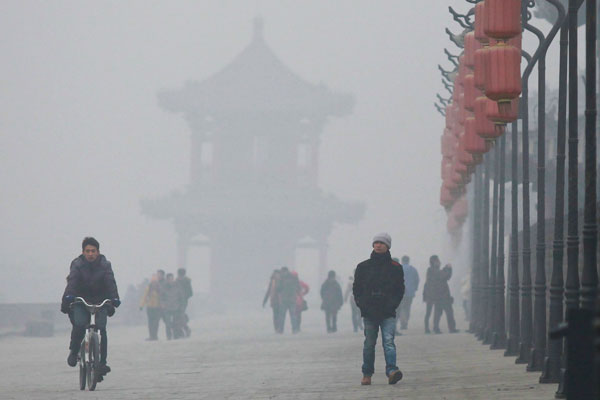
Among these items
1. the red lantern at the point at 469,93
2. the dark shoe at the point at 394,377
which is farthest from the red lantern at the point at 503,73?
the red lantern at the point at 469,93

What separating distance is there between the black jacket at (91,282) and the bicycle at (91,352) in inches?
4.4

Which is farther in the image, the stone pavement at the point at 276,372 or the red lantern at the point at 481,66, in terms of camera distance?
the red lantern at the point at 481,66

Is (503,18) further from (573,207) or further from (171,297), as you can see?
(171,297)

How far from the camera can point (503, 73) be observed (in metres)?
13.1

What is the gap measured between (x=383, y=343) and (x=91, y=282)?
2640 millimetres

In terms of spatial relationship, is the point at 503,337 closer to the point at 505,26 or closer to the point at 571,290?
the point at 505,26

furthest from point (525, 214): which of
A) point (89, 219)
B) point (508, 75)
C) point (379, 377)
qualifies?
point (89, 219)

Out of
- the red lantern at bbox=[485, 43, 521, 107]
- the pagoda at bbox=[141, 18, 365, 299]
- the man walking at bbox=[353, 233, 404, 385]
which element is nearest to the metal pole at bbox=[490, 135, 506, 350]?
the red lantern at bbox=[485, 43, 521, 107]

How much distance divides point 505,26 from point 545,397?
4.06m

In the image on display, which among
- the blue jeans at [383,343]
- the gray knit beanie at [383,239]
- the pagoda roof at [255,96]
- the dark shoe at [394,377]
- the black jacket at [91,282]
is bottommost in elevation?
the dark shoe at [394,377]

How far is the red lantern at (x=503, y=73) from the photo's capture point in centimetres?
1305

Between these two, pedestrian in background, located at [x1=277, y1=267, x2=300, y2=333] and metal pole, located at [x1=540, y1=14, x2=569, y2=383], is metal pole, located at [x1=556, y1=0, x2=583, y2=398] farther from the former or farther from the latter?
pedestrian in background, located at [x1=277, y1=267, x2=300, y2=333]

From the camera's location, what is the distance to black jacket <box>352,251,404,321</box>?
1129 cm

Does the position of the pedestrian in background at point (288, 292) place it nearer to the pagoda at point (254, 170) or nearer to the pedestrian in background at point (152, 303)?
the pedestrian in background at point (152, 303)
